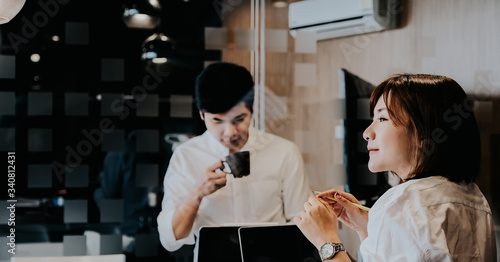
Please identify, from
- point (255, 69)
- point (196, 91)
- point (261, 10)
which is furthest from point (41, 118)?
point (261, 10)

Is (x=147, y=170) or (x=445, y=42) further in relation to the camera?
(x=445, y=42)

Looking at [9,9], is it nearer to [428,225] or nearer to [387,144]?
[387,144]

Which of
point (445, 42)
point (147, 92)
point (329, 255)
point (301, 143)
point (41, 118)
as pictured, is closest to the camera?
point (329, 255)

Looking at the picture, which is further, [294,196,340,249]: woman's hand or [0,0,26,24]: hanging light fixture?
[0,0,26,24]: hanging light fixture

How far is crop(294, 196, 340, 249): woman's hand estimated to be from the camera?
1610 millimetres

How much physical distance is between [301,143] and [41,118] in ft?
4.64

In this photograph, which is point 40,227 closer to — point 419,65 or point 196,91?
point 196,91

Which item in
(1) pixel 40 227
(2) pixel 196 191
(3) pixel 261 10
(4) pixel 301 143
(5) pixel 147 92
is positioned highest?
(3) pixel 261 10

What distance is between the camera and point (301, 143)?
2.85 metres

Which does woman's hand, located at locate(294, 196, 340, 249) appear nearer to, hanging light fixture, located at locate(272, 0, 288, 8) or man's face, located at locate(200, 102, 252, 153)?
man's face, located at locate(200, 102, 252, 153)

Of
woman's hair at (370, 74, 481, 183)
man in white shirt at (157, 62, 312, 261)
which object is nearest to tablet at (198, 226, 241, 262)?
man in white shirt at (157, 62, 312, 261)

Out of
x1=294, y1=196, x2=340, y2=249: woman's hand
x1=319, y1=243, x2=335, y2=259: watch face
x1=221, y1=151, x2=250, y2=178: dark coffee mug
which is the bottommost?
x1=319, y1=243, x2=335, y2=259: watch face

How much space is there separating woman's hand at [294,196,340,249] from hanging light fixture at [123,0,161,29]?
1398 mm

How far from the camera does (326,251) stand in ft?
5.08
